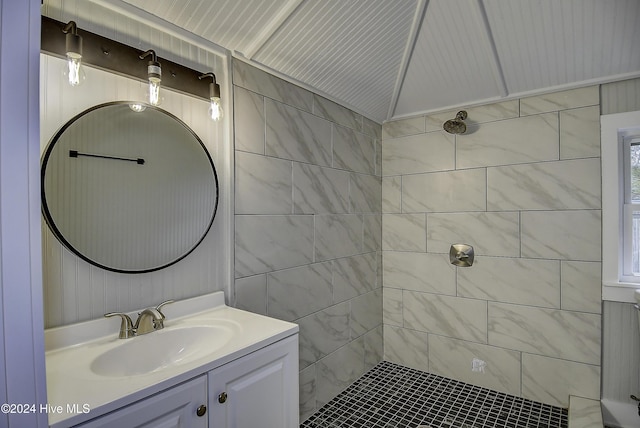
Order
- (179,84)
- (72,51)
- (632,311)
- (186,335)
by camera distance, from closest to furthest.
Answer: (72,51), (186,335), (179,84), (632,311)

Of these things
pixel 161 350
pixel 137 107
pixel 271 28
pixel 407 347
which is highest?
pixel 271 28

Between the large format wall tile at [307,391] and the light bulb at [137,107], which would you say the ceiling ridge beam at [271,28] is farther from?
the large format wall tile at [307,391]

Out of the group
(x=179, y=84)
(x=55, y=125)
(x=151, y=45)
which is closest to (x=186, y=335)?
(x=55, y=125)

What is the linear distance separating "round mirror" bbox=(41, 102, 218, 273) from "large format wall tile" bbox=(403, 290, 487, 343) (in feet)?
6.30

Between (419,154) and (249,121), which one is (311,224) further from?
(419,154)

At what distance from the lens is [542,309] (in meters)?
2.32

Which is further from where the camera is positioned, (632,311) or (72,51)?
(632,311)

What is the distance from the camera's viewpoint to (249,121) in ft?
5.99

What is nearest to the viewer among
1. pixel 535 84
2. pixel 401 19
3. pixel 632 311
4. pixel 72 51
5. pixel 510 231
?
pixel 72 51

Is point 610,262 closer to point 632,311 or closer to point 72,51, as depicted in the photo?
point 632,311

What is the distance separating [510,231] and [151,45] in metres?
2.45

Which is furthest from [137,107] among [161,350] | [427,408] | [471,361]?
[471,361]

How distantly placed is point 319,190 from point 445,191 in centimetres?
107

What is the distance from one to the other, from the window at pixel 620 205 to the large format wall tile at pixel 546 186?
0.07 metres
